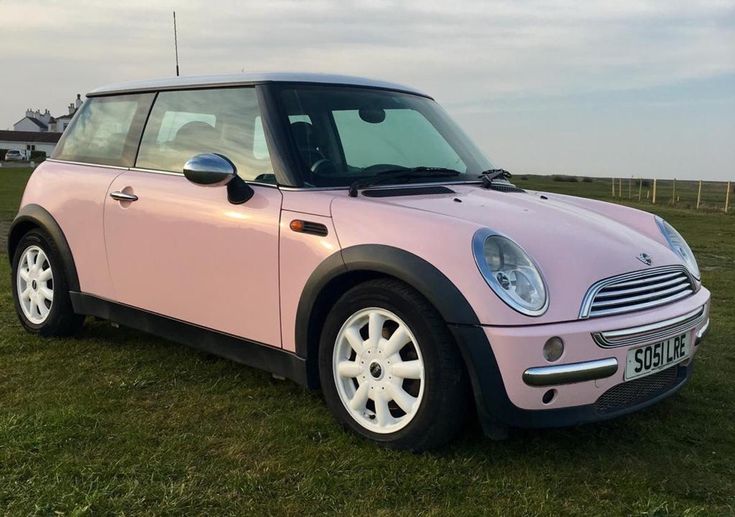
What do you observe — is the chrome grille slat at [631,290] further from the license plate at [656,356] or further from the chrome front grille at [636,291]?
the license plate at [656,356]

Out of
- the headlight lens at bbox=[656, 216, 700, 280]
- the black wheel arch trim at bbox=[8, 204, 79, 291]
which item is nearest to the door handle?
the black wheel arch trim at bbox=[8, 204, 79, 291]

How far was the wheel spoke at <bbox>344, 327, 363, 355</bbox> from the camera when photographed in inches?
120

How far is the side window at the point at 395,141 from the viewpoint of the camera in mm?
3680

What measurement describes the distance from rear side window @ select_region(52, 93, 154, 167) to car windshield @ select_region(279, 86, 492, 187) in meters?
1.15

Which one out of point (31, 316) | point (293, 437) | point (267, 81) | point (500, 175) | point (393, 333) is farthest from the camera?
point (31, 316)

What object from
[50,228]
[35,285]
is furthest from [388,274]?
[35,285]

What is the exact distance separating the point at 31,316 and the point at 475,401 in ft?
11.1

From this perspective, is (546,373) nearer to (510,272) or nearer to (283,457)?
(510,272)

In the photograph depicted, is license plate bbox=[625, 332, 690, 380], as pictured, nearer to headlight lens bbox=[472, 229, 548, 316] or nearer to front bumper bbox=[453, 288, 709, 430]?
front bumper bbox=[453, 288, 709, 430]

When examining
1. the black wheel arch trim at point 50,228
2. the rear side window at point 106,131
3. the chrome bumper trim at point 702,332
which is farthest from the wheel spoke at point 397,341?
the black wheel arch trim at point 50,228

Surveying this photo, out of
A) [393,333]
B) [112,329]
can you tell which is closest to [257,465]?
[393,333]

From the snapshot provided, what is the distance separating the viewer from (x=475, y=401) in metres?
2.78

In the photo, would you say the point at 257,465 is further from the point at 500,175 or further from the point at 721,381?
the point at 721,381

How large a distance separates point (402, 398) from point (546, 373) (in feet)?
2.04
